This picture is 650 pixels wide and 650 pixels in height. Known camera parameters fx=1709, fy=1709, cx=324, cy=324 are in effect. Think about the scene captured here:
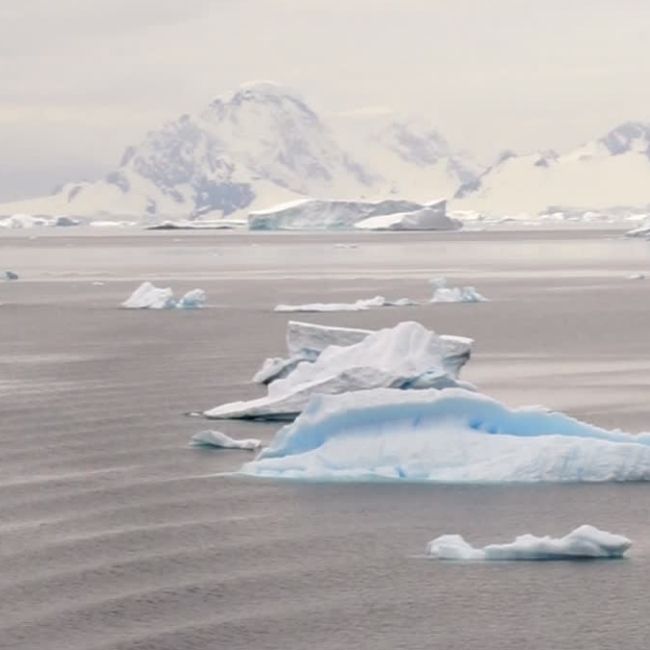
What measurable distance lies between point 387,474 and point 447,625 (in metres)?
4.71

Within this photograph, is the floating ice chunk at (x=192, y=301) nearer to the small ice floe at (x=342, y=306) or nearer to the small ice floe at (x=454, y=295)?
the small ice floe at (x=342, y=306)

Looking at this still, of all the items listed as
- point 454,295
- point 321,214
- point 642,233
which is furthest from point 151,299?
point 321,214

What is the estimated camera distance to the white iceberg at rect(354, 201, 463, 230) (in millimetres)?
147750

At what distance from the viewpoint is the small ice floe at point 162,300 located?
42688 mm

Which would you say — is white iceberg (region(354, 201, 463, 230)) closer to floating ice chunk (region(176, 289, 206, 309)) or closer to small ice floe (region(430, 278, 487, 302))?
small ice floe (region(430, 278, 487, 302))

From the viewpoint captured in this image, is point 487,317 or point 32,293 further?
point 32,293

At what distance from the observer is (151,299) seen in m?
43.8

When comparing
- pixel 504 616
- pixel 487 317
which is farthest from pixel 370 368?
pixel 487 317

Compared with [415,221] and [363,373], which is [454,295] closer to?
[363,373]

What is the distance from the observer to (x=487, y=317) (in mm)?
38188

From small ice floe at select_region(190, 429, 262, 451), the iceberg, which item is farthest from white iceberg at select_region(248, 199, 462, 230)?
the iceberg

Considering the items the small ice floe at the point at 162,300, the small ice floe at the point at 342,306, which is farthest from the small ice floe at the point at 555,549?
the small ice floe at the point at 162,300

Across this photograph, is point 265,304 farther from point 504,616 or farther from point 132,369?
point 504,616

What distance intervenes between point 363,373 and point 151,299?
25.9 m
